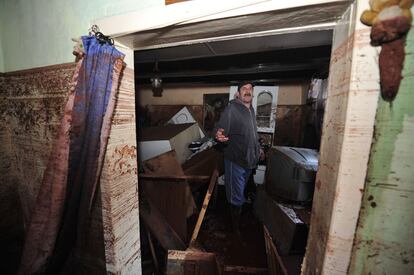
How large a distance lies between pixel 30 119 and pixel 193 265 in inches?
67.3

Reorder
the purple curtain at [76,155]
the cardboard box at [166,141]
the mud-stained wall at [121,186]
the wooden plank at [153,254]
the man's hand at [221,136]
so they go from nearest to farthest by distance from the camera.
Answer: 1. the purple curtain at [76,155]
2. the mud-stained wall at [121,186]
3. the wooden plank at [153,254]
4. the man's hand at [221,136]
5. the cardboard box at [166,141]

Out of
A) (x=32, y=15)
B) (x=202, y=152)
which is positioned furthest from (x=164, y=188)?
(x=32, y=15)

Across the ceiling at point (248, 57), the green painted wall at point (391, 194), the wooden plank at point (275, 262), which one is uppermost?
the ceiling at point (248, 57)

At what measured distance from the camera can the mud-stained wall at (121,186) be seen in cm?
109

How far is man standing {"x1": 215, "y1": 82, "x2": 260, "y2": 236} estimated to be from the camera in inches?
93.5

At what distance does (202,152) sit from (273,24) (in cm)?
242

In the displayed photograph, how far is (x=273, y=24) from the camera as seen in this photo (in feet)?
2.61

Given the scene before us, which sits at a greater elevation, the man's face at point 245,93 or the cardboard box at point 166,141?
the man's face at point 245,93

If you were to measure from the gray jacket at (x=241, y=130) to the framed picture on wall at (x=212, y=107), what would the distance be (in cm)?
170

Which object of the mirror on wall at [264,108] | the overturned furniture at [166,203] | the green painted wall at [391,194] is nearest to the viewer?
the green painted wall at [391,194]

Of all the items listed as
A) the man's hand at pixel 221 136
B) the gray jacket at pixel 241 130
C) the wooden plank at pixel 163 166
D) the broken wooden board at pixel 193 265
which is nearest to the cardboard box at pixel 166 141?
the wooden plank at pixel 163 166

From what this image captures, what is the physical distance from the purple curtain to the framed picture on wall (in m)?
3.22

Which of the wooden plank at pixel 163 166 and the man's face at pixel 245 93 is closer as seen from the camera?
the wooden plank at pixel 163 166

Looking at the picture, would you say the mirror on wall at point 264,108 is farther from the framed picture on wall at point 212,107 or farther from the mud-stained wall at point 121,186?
the mud-stained wall at point 121,186
